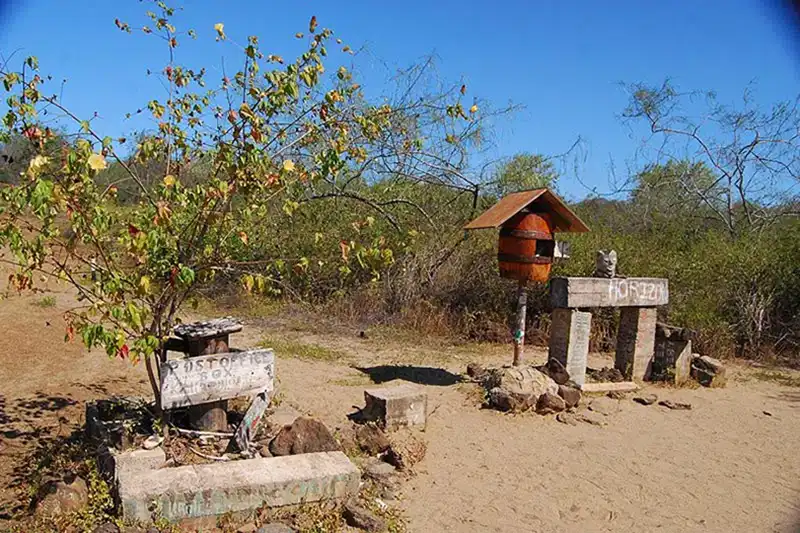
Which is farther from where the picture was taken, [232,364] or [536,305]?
[536,305]

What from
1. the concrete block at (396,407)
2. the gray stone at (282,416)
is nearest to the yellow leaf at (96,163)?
the gray stone at (282,416)

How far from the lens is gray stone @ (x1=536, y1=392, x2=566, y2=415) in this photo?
7105mm

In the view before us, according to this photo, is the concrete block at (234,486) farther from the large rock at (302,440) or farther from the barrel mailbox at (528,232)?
the barrel mailbox at (528,232)

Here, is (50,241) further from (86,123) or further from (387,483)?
(387,483)

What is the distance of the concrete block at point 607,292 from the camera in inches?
315

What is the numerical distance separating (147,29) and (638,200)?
14.5 m

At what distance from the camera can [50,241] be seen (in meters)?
4.61

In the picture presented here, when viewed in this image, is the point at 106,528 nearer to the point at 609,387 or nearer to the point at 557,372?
the point at 557,372

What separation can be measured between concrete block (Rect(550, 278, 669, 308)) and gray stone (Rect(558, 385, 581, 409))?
109 centimetres

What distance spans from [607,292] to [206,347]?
510 cm

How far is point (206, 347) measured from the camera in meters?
5.35

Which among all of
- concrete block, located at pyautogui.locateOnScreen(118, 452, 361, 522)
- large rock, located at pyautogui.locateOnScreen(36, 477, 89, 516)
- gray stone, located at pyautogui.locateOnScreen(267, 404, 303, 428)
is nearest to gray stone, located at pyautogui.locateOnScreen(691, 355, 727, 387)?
gray stone, located at pyautogui.locateOnScreen(267, 404, 303, 428)

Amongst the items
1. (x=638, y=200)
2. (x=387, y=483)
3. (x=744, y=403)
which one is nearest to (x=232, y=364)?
(x=387, y=483)

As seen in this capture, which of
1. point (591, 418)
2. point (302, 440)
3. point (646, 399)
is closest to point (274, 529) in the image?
point (302, 440)
